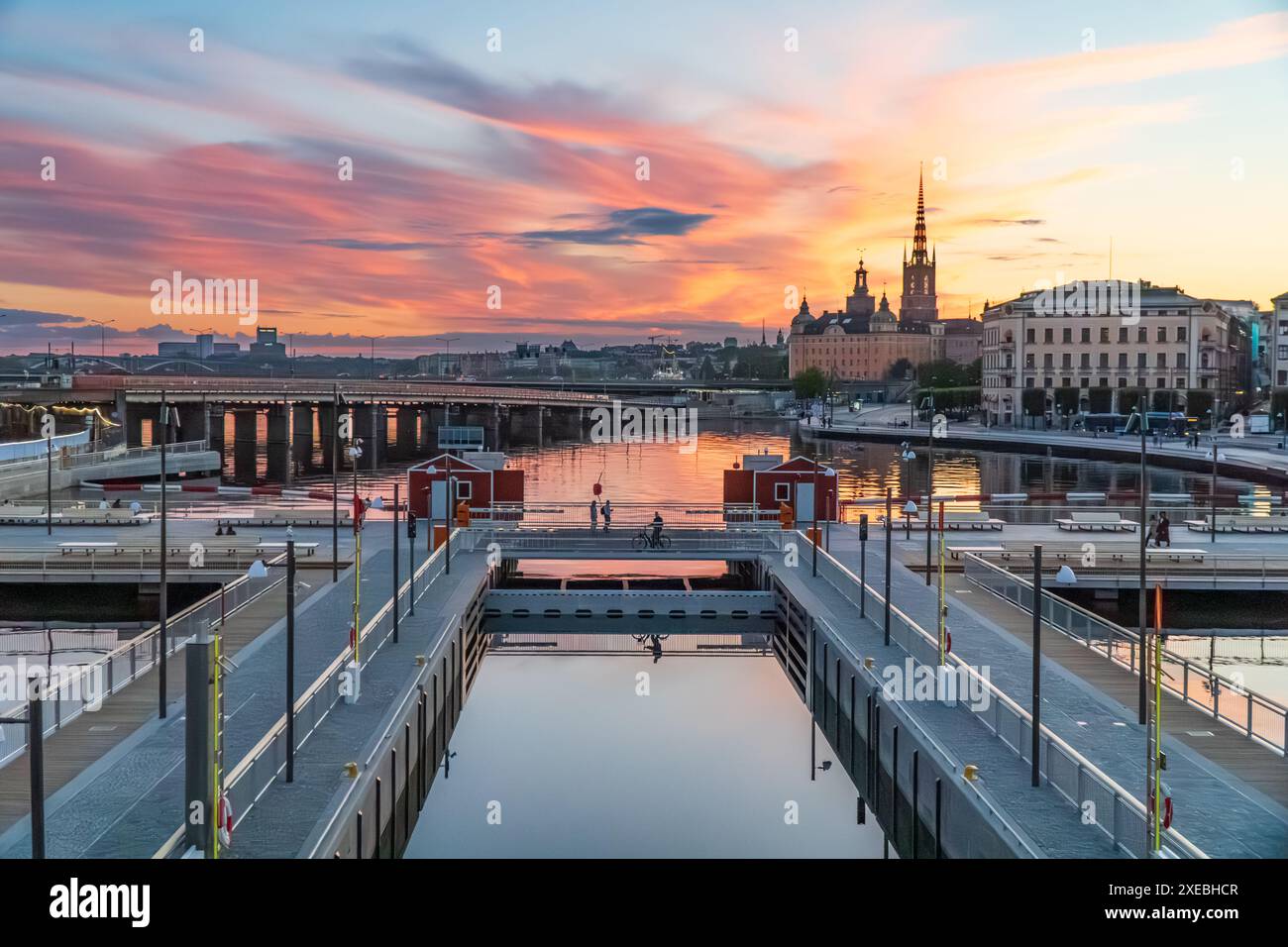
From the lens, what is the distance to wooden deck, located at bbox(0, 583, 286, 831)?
14397 mm

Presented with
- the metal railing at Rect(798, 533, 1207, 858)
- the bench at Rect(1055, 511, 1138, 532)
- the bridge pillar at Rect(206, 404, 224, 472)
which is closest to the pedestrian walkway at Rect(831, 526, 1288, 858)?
the metal railing at Rect(798, 533, 1207, 858)

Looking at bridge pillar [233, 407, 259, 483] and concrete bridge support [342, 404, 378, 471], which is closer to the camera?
bridge pillar [233, 407, 259, 483]

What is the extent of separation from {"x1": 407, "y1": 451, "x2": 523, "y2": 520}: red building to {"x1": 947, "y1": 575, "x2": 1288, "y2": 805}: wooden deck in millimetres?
17950

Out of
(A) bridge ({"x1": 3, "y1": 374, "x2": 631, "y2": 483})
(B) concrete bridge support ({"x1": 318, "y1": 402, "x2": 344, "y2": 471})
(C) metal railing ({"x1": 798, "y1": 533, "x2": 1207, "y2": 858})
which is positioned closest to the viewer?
(C) metal railing ({"x1": 798, "y1": 533, "x2": 1207, "y2": 858})

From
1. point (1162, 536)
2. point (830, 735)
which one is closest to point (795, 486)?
point (1162, 536)

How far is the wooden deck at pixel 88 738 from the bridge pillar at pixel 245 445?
189ft

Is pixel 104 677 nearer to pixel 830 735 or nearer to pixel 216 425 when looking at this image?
pixel 830 735

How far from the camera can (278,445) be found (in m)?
112

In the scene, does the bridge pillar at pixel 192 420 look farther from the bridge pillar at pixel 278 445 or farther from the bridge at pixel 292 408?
the bridge pillar at pixel 278 445

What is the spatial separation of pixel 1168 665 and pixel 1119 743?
331 inches

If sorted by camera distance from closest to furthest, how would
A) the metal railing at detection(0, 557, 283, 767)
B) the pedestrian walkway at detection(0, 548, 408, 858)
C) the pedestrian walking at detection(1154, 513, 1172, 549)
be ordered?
the pedestrian walkway at detection(0, 548, 408, 858)
the metal railing at detection(0, 557, 283, 767)
the pedestrian walking at detection(1154, 513, 1172, 549)

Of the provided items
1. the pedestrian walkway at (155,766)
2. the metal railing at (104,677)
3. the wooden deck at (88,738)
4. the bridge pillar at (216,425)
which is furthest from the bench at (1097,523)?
the bridge pillar at (216,425)

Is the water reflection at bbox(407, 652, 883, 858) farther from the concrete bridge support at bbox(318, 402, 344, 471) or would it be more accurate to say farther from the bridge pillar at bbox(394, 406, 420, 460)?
the concrete bridge support at bbox(318, 402, 344, 471)

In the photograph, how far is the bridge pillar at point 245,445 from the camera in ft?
265
